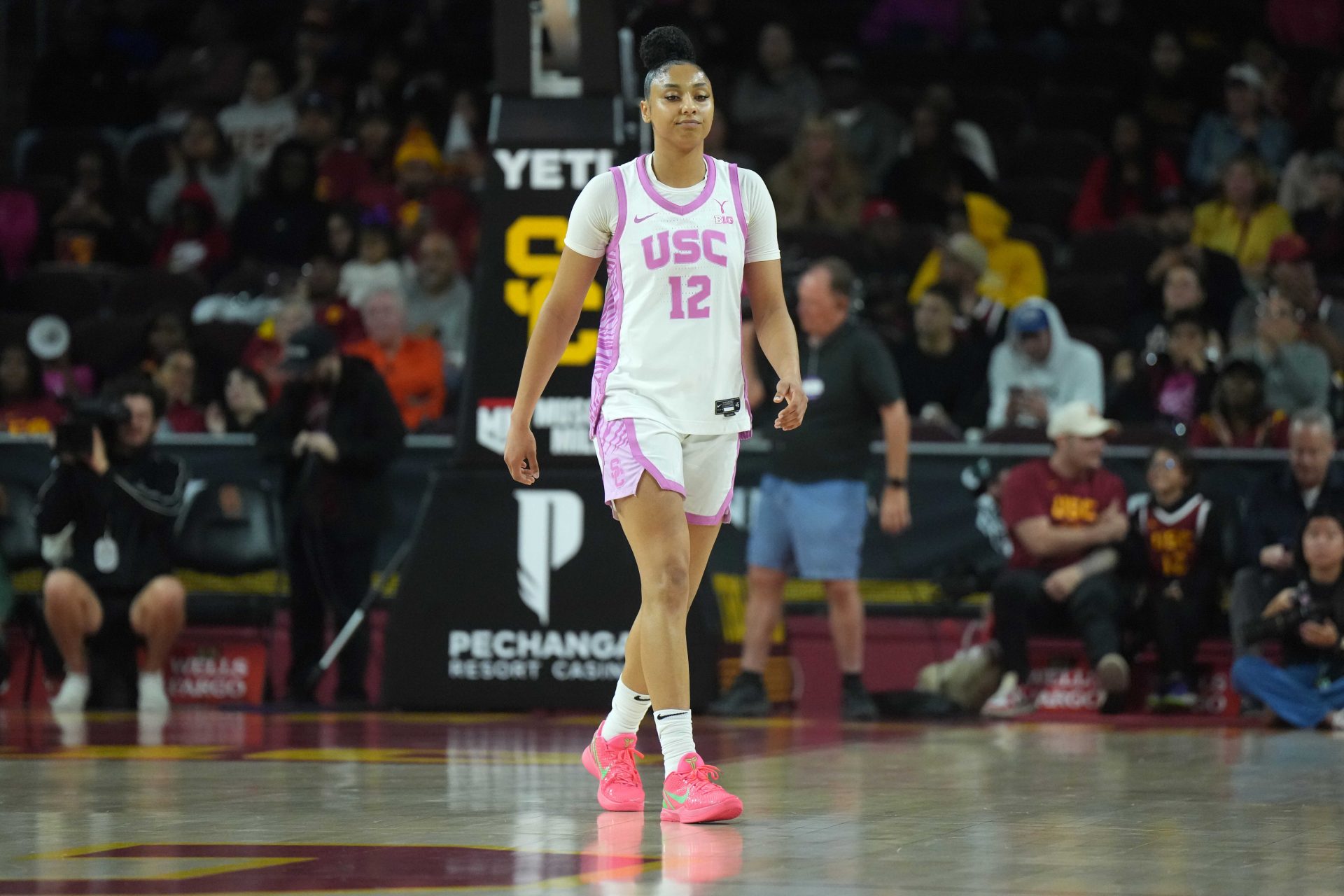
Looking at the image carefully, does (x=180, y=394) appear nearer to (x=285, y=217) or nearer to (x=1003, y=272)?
(x=285, y=217)

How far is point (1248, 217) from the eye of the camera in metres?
14.0

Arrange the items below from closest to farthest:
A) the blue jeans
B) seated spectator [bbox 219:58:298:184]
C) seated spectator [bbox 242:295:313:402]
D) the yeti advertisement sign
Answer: the blue jeans
the yeti advertisement sign
seated spectator [bbox 242:295:313:402]
seated spectator [bbox 219:58:298:184]

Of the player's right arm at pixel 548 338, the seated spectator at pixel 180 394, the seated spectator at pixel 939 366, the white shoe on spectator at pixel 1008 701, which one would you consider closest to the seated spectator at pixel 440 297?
the seated spectator at pixel 180 394

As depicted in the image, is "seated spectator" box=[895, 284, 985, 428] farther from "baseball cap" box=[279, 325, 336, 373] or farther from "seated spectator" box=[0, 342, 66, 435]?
"seated spectator" box=[0, 342, 66, 435]

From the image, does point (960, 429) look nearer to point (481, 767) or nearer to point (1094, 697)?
point (1094, 697)

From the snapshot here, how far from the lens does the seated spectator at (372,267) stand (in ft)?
46.4

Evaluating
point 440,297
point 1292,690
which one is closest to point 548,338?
point 1292,690

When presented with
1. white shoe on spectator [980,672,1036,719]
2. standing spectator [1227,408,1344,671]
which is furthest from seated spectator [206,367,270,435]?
standing spectator [1227,408,1344,671]

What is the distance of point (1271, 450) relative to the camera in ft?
35.4

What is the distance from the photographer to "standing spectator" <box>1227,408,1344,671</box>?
1007cm

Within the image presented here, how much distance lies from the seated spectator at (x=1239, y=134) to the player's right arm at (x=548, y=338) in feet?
31.5

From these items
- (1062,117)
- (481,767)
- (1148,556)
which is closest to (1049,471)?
(1148,556)

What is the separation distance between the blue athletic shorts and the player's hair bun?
4122 millimetres

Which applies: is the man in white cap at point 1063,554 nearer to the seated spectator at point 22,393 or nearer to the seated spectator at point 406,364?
the seated spectator at point 406,364
